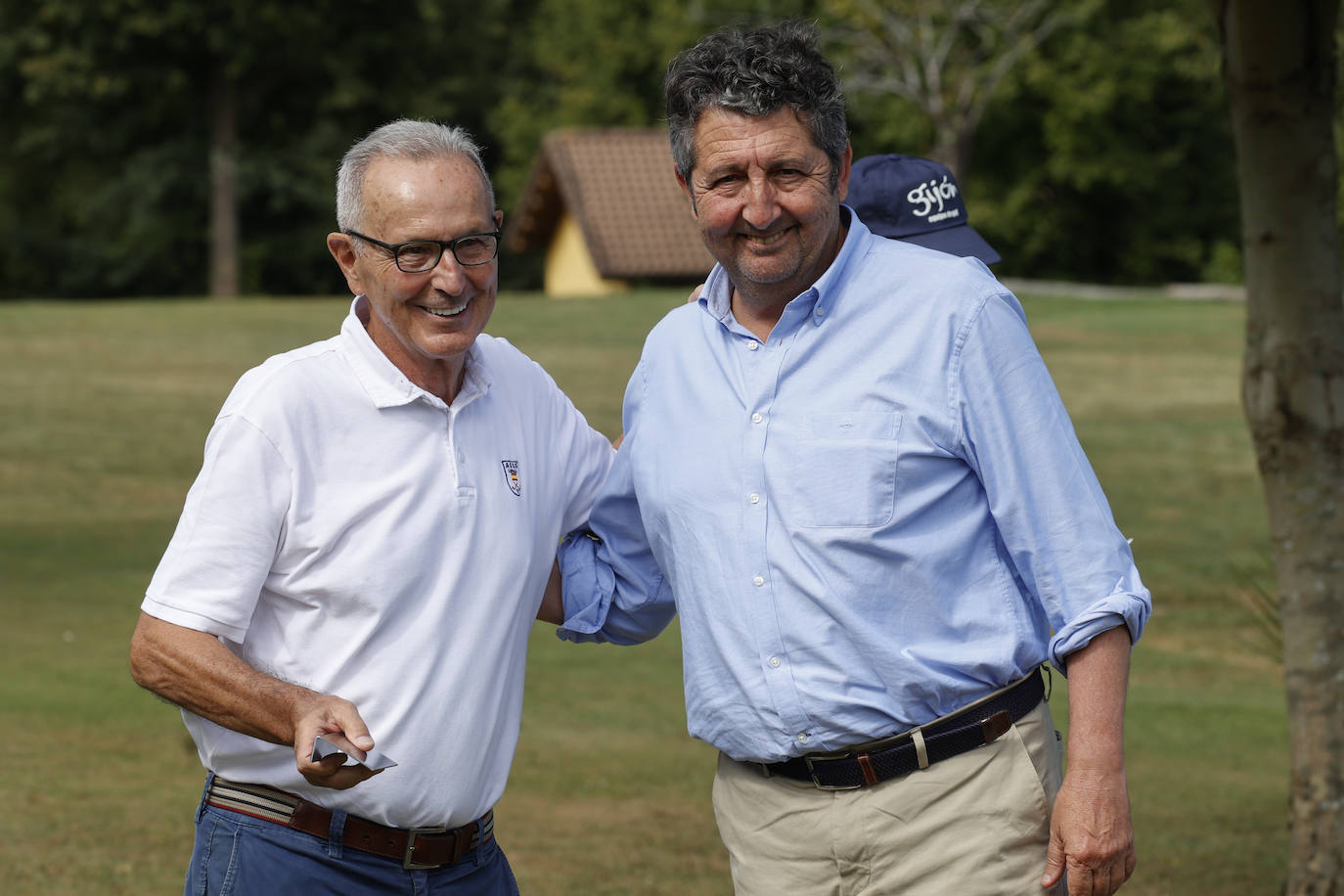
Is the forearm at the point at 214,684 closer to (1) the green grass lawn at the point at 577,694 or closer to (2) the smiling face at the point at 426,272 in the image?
(2) the smiling face at the point at 426,272

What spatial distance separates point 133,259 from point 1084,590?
2024 inches

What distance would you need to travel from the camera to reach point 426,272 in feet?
10.4

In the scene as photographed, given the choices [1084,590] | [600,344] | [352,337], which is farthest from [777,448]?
[600,344]

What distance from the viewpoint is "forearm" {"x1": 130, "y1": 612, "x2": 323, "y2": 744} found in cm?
291

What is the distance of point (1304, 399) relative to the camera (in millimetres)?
5180

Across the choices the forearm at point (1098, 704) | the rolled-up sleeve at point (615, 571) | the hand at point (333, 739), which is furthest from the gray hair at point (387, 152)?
the forearm at point (1098, 704)

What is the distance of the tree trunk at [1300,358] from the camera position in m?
4.95

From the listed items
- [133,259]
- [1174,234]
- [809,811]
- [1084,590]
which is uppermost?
[1084,590]

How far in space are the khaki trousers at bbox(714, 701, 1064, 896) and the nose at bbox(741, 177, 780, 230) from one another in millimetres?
1044

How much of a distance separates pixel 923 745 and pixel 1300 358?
2659mm

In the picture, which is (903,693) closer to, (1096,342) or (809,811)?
(809,811)

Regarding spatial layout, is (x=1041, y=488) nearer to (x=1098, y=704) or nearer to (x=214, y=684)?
(x=1098, y=704)

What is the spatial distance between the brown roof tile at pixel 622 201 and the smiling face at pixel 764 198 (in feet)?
113

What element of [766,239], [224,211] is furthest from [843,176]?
[224,211]
